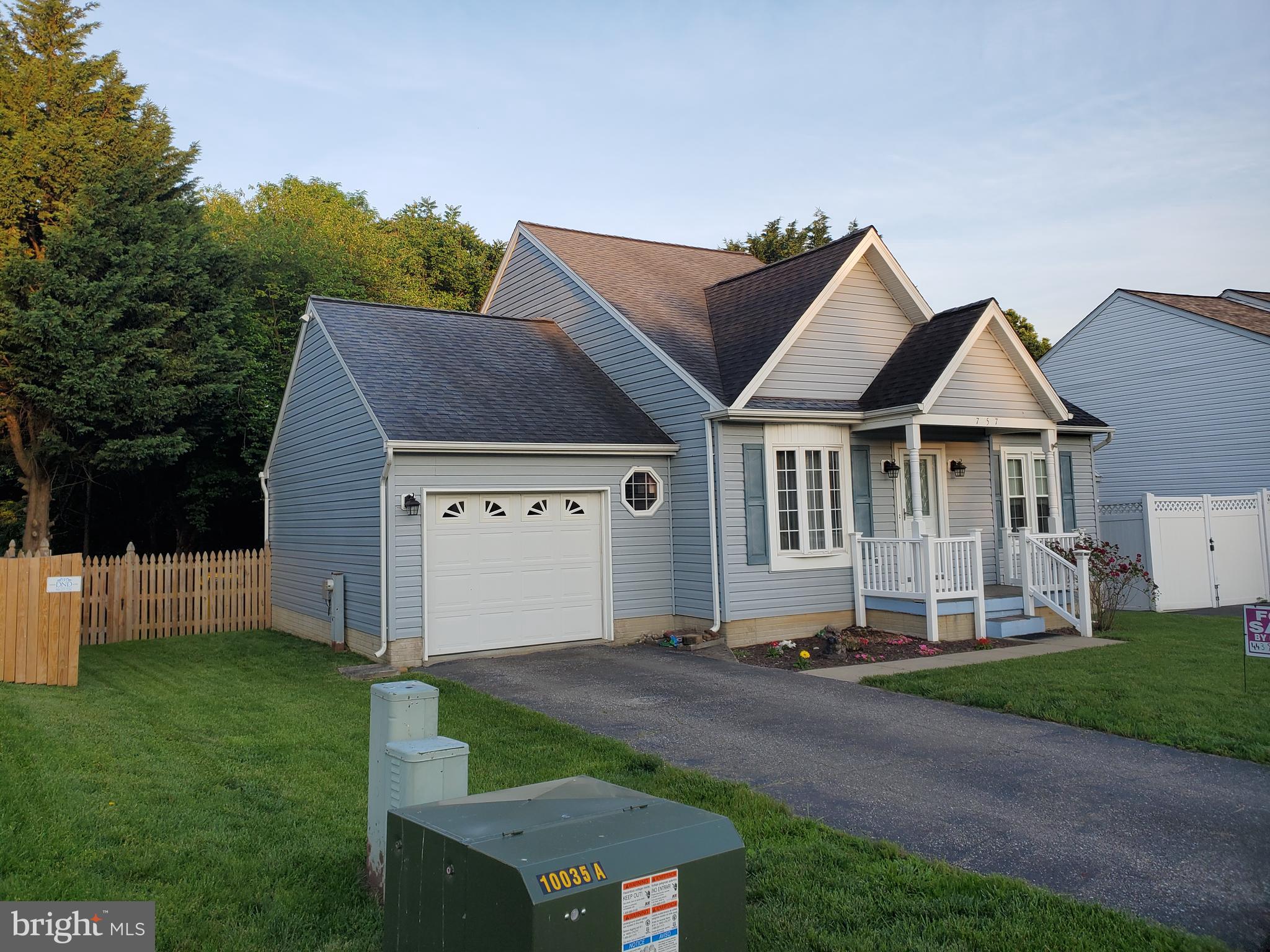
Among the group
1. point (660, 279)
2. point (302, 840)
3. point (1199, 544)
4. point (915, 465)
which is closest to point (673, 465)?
point (915, 465)

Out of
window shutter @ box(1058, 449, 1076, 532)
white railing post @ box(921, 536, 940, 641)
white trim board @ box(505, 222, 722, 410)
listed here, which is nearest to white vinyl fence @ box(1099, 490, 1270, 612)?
window shutter @ box(1058, 449, 1076, 532)

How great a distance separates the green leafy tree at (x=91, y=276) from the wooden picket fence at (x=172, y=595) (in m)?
3.09

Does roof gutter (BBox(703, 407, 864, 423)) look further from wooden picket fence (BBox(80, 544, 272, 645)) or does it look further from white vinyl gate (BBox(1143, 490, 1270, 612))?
wooden picket fence (BBox(80, 544, 272, 645))

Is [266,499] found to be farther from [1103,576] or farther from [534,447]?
[1103,576]

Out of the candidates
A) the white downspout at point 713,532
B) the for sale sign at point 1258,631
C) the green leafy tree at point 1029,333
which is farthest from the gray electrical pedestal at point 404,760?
the green leafy tree at point 1029,333

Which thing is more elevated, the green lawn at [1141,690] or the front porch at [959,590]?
the front porch at [959,590]

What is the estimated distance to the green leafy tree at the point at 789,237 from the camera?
35.7 m

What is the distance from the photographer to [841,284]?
1412cm

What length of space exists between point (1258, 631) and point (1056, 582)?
645 cm

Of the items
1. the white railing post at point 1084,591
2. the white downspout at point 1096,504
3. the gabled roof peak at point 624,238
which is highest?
the gabled roof peak at point 624,238

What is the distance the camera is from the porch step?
13.1 metres

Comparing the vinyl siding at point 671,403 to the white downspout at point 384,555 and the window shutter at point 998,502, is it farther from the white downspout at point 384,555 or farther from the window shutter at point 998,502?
the window shutter at point 998,502

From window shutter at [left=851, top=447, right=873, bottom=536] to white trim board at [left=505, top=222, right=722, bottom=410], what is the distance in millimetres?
2695

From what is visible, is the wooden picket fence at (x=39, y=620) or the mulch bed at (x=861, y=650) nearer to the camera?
the wooden picket fence at (x=39, y=620)
